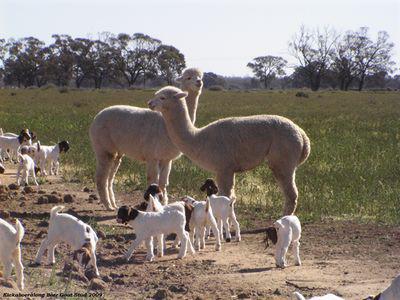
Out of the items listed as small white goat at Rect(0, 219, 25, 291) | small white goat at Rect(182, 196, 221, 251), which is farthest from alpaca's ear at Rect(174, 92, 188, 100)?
small white goat at Rect(0, 219, 25, 291)

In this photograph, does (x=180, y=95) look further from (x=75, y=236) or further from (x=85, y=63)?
(x=85, y=63)

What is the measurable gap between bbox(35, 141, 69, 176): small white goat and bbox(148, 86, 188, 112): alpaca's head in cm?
679

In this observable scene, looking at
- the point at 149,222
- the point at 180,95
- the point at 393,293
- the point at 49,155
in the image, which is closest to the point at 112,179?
the point at 180,95

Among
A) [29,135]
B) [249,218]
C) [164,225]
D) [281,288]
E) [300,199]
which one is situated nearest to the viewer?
[281,288]

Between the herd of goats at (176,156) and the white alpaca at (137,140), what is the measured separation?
0.02 metres

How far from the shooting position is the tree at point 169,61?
10488 centimetres

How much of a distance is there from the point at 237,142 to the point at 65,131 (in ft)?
55.8

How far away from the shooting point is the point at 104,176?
13852 millimetres

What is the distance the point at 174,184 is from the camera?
15.9 metres

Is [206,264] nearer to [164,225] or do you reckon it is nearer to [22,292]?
[164,225]

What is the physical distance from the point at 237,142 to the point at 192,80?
1.62 meters

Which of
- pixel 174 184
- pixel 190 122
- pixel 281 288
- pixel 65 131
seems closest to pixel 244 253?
pixel 281 288

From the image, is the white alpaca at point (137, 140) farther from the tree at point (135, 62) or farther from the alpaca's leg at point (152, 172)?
the tree at point (135, 62)

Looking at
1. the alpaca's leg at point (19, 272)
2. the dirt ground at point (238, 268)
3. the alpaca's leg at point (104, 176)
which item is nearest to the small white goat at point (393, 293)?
the dirt ground at point (238, 268)
